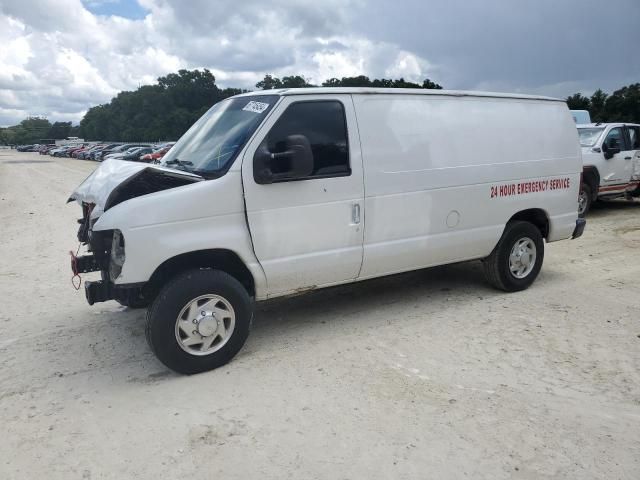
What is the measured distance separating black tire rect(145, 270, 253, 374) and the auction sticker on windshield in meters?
1.40

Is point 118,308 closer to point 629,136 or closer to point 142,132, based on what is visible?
point 629,136

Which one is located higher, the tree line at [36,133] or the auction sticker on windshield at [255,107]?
the tree line at [36,133]

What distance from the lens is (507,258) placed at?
5.95 meters

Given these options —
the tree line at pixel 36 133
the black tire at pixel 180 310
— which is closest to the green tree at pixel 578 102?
the black tire at pixel 180 310

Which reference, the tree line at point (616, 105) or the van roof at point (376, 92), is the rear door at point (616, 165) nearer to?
the van roof at point (376, 92)

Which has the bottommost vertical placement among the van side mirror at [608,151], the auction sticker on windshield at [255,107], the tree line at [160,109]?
the van side mirror at [608,151]

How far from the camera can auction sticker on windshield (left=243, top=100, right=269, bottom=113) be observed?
4.46 metres

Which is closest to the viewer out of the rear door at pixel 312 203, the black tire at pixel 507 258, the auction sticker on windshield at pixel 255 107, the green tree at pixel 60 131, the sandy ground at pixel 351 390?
the sandy ground at pixel 351 390


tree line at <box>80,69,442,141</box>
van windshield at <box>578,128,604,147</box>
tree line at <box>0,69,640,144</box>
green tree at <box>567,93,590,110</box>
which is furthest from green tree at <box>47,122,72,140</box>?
van windshield at <box>578,128,604,147</box>

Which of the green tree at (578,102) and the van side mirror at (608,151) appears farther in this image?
the green tree at (578,102)

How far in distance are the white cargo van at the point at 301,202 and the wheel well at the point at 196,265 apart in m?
0.01

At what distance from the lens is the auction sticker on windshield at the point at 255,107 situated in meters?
4.46

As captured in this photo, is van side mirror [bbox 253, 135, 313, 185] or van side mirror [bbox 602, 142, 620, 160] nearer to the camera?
van side mirror [bbox 253, 135, 313, 185]

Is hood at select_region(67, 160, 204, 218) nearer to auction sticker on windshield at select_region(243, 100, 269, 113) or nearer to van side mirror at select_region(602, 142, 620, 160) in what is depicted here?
auction sticker on windshield at select_region(243, 100, 269, 113)
